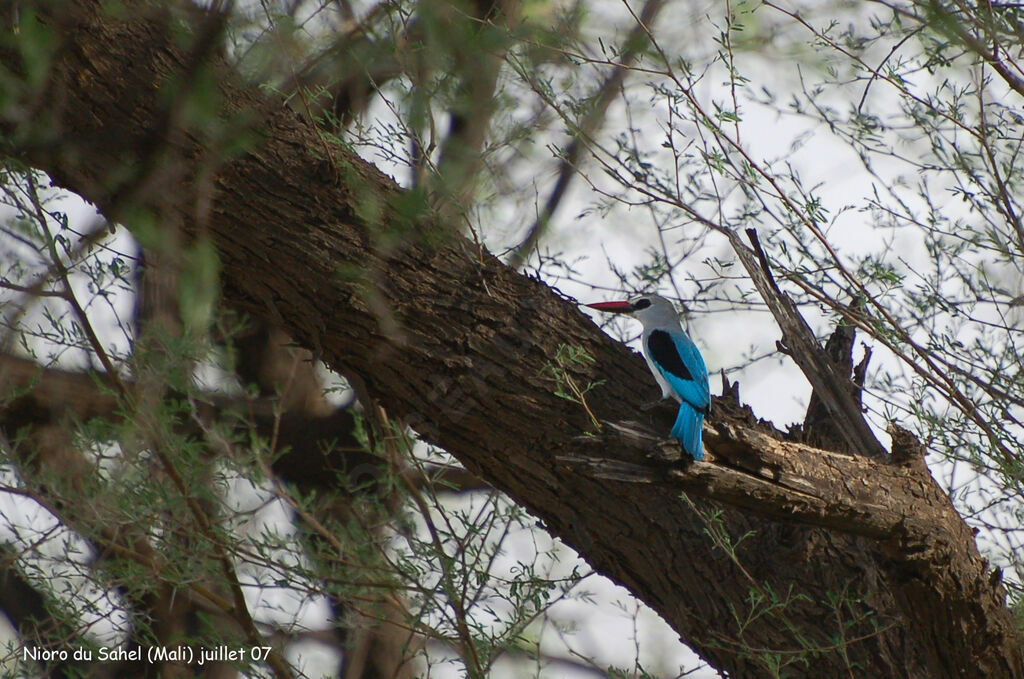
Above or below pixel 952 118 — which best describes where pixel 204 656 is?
below

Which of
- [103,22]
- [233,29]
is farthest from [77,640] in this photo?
[233,29]

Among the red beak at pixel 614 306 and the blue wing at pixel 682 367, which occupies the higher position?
the red beak at pixel 614 306

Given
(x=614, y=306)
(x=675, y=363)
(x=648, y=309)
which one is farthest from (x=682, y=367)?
(x=614, y=306)

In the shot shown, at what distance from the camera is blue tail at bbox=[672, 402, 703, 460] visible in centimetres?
224

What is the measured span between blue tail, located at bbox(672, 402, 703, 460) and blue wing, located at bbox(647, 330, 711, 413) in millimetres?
70

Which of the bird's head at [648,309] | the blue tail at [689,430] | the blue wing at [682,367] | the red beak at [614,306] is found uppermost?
the red beak at [614,306]

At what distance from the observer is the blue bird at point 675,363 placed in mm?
2436

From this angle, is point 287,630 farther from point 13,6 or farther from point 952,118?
point 952,118

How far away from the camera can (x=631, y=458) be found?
7.88ft

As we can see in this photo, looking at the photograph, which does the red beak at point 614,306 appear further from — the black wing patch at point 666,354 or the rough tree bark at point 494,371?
the rough tree bark at point 494,371

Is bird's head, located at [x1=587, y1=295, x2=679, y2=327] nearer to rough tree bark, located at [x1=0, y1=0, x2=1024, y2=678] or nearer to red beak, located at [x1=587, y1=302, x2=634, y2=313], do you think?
red beak, located at [x1=587, y1=302, x2=634, y2=313]

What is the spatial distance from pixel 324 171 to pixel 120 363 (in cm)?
160

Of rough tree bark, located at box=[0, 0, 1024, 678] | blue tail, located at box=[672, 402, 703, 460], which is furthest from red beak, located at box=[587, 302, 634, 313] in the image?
blue tail, located at box=[672, 402, 703, 460]

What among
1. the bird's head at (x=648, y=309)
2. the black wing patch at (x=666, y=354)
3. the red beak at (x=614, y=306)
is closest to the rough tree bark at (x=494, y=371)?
the black wing patch at (x=666, y=354)
